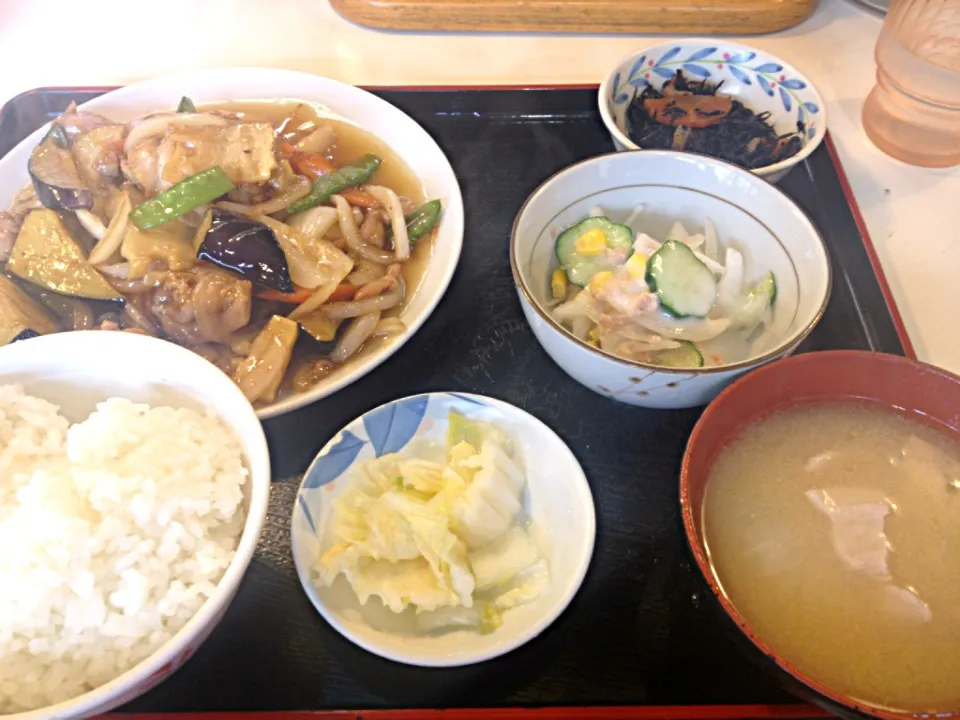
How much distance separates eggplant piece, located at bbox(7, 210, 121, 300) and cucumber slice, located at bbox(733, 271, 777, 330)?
165 cm

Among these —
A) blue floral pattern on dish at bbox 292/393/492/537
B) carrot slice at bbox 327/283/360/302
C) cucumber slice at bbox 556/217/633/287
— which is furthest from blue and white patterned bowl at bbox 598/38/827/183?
blue floral pattern on dish at bbox 292/393/492/537

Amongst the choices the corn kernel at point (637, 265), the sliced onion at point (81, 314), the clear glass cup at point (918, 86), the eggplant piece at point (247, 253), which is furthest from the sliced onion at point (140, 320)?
the clear glass cup at point (918, 86)

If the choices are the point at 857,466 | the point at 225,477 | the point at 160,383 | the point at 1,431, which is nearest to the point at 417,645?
the point at 225,477

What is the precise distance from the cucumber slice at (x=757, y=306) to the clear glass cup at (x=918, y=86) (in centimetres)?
109

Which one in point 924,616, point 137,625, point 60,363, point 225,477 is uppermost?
point 60,363

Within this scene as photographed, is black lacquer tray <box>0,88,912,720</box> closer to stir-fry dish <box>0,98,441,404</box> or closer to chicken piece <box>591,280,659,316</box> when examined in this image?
stir-fry dish <box>0,98,441,404</box>

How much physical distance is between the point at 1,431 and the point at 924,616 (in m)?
1.86

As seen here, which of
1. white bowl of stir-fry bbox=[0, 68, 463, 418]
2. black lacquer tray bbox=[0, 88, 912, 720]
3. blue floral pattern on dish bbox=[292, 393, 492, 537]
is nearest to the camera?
black lacquer tray bbox=[0, 88, 912, 720]

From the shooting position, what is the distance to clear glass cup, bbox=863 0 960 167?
223cm

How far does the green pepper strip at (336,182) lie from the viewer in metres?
2.06

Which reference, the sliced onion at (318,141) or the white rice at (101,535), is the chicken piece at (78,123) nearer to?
Result: the sliced onion at (318,141)

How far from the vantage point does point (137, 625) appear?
48.1 inches

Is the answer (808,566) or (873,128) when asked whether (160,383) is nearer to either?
(808,566)

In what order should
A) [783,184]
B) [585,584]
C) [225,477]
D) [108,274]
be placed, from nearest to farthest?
1. [225,477]
2. [585,584]
3. [108,274]
4. [783,184]
